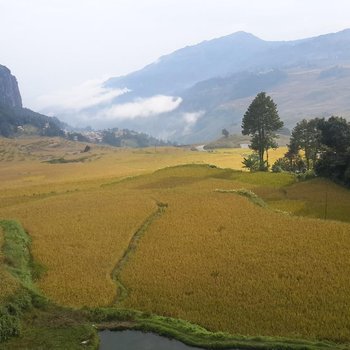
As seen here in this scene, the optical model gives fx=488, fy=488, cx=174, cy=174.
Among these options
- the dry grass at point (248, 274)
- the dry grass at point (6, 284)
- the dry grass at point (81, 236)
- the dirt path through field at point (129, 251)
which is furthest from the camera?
the dry grass at point (81, 236)

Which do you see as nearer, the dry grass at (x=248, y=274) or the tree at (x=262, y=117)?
the dry grass at (x=248, y=274)

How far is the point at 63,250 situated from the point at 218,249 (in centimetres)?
1049

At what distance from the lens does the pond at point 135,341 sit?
2159 centimetres

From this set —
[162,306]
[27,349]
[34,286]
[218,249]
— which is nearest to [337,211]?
[218,249]

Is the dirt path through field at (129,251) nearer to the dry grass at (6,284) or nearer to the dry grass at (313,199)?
the dry grass at (6,284)

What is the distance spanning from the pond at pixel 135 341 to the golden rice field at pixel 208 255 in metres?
1.83

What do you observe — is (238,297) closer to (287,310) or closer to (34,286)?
(287,310)

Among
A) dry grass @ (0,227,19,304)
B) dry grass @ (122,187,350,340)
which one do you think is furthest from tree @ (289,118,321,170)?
dry grass @ (0,227,19,304)

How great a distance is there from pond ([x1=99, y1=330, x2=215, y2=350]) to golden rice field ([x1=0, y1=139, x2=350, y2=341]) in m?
1.83

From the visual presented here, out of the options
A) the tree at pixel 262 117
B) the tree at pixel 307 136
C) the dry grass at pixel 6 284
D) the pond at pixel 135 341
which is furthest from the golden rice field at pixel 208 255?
the tree at pixel 262 117

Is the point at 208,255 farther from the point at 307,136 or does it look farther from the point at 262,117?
the point at 307,136

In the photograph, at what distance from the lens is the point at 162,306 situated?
80.4 feet

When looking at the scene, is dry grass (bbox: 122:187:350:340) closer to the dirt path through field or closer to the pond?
the dirt path through field

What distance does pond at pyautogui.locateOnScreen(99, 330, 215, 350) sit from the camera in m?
21.6
